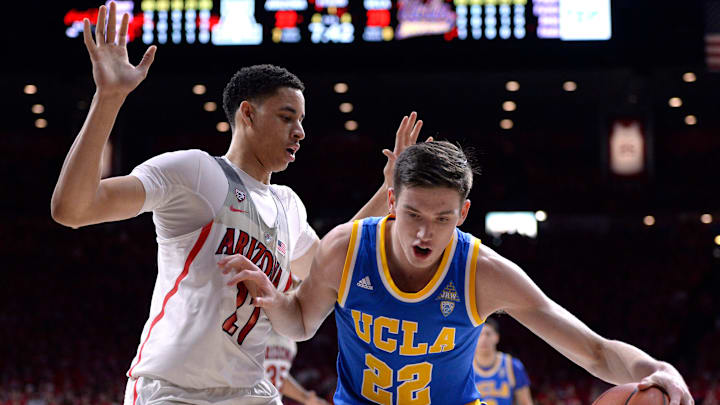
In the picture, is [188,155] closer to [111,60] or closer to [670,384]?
[111,60]

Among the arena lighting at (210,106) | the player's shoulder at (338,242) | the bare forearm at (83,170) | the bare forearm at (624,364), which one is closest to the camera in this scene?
the bare forearm at (83,170)

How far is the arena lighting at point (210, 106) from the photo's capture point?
46.1 ft

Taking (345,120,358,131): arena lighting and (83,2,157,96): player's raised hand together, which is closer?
(83,2,157,96): player's raised hand

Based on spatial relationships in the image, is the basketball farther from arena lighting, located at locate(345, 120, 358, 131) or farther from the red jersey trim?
arena lighting, located at locate(345, 120, 358, 131)

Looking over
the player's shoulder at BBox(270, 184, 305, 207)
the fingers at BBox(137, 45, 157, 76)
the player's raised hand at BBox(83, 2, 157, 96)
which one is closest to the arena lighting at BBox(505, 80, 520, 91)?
the player's shoulder at BBox(270, 184, 305, 207)

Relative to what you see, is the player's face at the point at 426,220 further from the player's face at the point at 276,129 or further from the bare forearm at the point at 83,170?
the bare forearm at the point at 83,170

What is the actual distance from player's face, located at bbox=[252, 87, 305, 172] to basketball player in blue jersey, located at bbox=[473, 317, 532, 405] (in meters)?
3.40

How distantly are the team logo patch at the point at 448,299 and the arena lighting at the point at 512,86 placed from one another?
10.6 m

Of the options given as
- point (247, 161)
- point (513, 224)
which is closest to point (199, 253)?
point (247, 161)

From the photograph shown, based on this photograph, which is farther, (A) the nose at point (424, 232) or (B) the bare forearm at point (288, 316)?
(B) the bare forearm at point (288, 316)

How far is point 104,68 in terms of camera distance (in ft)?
7.47

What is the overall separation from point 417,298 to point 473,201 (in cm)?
1223

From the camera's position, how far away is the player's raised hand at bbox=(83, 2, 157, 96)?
2.26m

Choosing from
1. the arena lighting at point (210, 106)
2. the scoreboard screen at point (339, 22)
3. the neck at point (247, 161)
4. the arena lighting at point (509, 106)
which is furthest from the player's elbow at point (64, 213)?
the arena lighting at point (509, 106)
